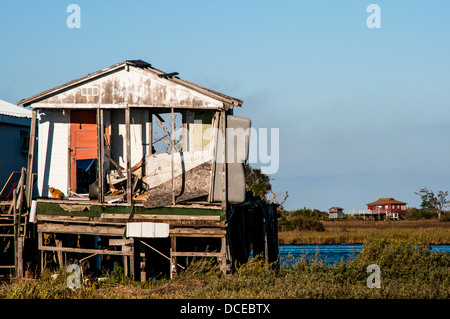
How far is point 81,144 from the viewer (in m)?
23.8

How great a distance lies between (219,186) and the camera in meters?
21.5

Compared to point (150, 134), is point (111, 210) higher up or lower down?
lower down

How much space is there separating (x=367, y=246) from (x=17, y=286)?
1194cm

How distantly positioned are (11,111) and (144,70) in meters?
10.1

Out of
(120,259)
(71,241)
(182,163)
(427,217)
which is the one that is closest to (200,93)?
(182,163)

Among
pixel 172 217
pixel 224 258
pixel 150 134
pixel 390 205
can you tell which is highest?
pixel 150 134

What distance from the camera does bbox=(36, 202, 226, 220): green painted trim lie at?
21469 millimetres

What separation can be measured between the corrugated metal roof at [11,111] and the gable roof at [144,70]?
635cm

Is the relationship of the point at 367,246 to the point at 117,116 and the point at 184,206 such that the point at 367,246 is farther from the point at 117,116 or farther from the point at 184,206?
the point at 117,116

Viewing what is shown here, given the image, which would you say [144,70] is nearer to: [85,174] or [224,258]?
[85,174]

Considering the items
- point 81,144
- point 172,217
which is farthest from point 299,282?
point 81,144

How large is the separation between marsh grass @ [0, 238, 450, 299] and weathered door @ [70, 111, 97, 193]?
3.95 m

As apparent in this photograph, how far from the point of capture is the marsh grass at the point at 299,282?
1742cm

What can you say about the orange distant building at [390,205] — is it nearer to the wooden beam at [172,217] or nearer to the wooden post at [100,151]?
the wooden beam at [172,217]
